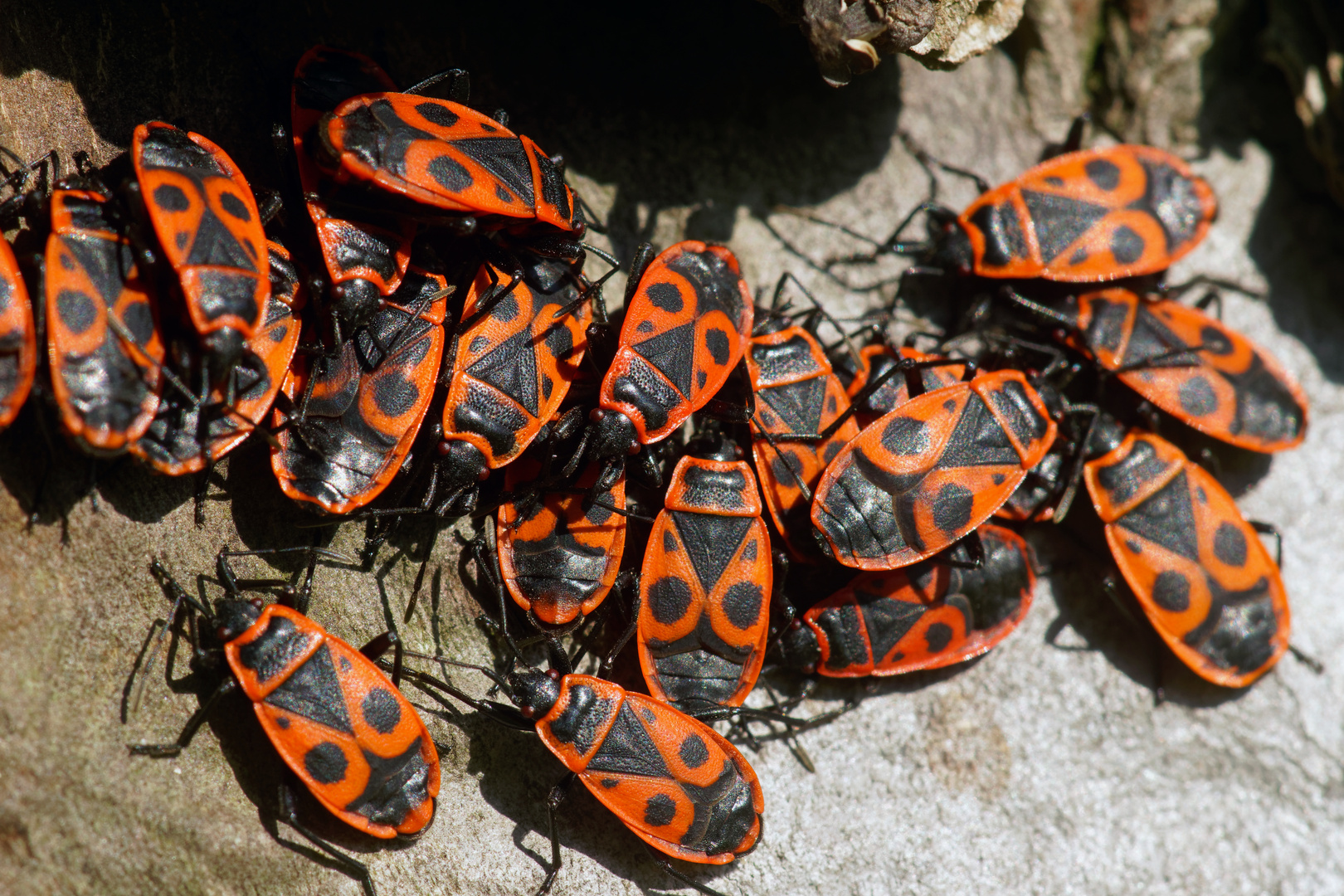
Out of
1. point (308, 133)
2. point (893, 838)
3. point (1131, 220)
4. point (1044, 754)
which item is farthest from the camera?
point (1131, 220)

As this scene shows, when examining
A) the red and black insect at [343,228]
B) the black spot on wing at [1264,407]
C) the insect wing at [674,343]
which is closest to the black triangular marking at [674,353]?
the insect wing at [674,343]

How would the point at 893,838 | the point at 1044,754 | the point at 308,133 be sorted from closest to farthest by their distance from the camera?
1. the point at 308,133
2. the point at 893,838
3. the point at 1044,754

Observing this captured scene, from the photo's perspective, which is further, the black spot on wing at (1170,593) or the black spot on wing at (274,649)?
the black spot on wing at (1170,593)

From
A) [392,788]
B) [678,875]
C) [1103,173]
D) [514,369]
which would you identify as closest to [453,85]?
[514,369]

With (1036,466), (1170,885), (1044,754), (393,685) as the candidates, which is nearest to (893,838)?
(1044,754)

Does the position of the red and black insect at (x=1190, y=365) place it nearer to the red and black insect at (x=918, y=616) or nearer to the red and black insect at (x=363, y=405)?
the red and black insect at (x=918, y=616)

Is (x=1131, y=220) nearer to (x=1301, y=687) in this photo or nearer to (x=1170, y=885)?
(x=1301, y=687)

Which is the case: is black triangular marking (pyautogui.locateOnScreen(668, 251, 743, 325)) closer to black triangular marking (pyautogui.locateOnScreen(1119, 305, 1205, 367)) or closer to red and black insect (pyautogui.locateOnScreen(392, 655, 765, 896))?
red and black insect (pyautogui.locateOnScreen(392, 655, 765, 896))

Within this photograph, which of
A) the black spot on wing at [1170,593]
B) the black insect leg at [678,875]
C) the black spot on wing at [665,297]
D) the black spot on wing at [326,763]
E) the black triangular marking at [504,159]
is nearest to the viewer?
the black spot on wing at [326,763]
